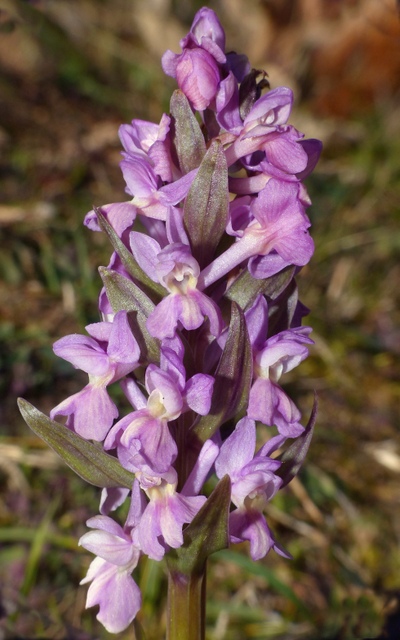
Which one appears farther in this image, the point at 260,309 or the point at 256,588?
the point at 256,588

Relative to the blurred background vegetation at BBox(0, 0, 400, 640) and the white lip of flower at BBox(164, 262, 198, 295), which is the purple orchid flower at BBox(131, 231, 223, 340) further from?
the blurred background vegetation at BBox(0, 0, 400, 640)

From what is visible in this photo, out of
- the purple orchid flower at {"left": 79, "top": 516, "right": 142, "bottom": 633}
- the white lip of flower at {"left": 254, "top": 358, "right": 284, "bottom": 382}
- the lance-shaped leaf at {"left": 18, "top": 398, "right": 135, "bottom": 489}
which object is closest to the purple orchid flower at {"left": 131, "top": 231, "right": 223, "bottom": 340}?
the white lip of flower at {"left": 254, "top": 358, "right": 284, "bottom": 382}

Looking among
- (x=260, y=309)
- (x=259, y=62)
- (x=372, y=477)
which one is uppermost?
(x=259, y=62)

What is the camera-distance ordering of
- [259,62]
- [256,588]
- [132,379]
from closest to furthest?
[132,379] < [256,588] < [259,62]

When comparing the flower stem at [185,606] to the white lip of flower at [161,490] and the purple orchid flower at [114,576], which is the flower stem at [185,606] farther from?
the white lip of flower at [161,490]

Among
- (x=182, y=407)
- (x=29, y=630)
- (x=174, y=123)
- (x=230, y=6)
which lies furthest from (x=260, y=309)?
(x=230, y=6)

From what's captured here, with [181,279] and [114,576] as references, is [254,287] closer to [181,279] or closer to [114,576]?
[181,279]

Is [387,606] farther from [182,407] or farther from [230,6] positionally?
[230,6]

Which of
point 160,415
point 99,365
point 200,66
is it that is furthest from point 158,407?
point 200,66
